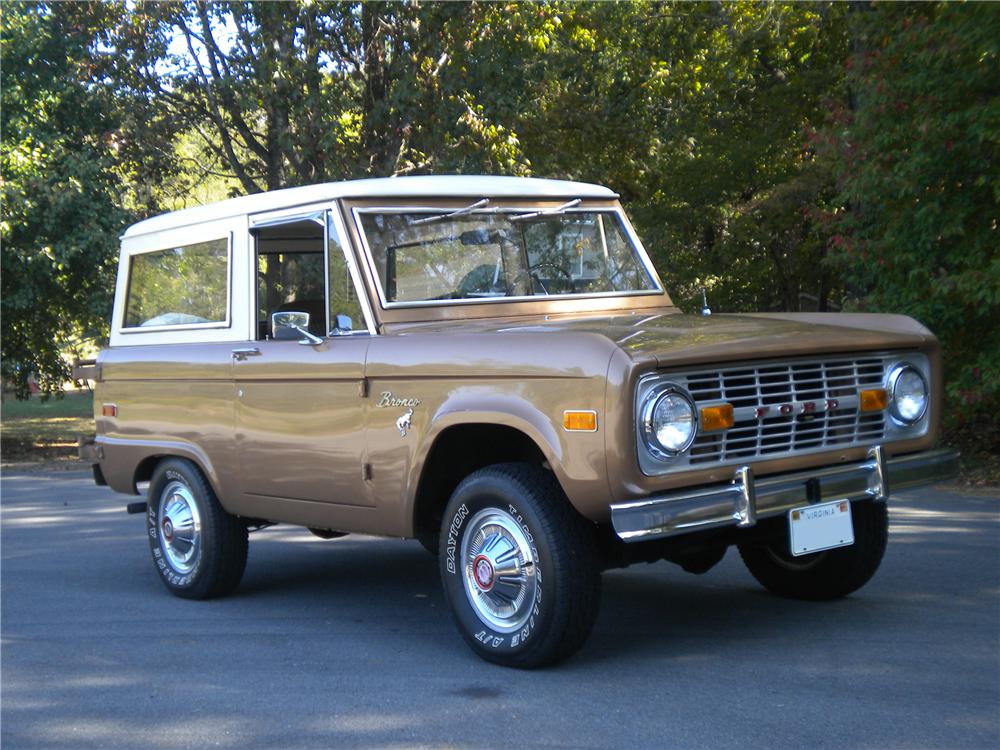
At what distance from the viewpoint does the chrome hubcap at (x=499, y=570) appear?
4914 millimetres

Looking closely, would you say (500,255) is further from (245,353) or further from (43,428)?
(43,428)

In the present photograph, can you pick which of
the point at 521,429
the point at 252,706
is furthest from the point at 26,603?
the point at 521,429

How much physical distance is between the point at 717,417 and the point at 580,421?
1.74 feet

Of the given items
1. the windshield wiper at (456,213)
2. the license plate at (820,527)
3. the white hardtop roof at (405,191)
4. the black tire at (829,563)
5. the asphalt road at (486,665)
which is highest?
the white hardtop roof at (405,191)

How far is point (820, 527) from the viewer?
4.93 m

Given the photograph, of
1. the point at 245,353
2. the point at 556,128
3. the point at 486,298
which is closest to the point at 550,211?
the point at 486,298

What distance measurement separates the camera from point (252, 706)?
4.71 m

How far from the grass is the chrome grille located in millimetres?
14706

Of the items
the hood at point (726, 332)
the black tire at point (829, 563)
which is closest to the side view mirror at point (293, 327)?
the hood at point (726, 332)

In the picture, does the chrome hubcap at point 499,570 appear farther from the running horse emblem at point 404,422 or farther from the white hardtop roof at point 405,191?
the white hardtop roof at point 405,191

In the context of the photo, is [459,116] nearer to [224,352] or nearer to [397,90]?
[397,90]

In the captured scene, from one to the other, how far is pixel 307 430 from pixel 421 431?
875 millimetres

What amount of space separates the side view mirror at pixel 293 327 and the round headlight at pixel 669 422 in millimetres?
1940

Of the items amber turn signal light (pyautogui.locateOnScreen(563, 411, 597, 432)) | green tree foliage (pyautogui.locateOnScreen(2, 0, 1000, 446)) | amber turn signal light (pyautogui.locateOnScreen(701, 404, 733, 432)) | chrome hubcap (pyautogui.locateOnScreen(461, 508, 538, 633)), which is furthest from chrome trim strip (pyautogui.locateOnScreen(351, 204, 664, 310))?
green tree foliage (pyautogui.locateOnScreen(2, 0, 1000, 446))
